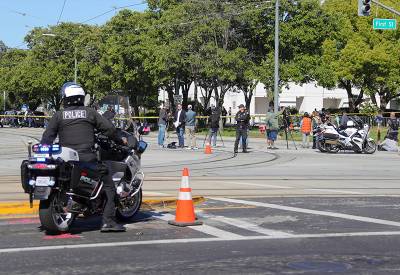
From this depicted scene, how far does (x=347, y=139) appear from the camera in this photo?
2517cm

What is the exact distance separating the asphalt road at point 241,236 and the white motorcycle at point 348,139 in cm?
1052

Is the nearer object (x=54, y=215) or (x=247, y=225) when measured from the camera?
(x=54, y=215)

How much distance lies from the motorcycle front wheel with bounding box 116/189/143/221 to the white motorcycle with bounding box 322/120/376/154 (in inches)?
685

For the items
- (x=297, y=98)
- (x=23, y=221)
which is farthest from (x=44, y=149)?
(x=297, y=98)

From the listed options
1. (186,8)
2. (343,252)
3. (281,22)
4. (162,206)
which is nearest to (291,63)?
(281,22)

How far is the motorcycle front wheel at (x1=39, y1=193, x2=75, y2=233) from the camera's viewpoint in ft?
25.0

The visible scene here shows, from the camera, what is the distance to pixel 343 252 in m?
7.14

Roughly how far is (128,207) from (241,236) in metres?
1.86

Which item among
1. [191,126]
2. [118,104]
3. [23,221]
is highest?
[118,104]

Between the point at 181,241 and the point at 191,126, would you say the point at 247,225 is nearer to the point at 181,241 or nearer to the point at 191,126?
the point at 181,241

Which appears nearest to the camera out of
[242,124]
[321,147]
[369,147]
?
[242,124]

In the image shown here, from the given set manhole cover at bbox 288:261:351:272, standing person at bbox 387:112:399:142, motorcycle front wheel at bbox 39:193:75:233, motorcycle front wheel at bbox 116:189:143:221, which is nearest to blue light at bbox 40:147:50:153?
motorcycle front wheel at bbox 39:193:75:233

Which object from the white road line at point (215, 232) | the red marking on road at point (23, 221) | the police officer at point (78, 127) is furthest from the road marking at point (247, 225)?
the red marking on road at point (23, 221)

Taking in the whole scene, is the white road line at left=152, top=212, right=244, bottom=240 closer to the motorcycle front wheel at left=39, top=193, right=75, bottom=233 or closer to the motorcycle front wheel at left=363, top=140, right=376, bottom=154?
the motorcycle front wheel at left=39, top=193, right=75, bottom=233
